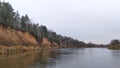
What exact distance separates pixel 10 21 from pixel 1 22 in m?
7.61

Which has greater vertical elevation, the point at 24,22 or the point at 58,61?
the point at 24,22

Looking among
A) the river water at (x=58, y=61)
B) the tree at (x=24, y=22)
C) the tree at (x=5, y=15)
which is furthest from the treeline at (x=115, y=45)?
the river water at (x=58, y=61)

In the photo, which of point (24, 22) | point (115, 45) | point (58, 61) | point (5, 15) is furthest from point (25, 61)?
point (115, 45)

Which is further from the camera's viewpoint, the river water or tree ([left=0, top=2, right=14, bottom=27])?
tree ([left=0, top=2, right=14, bottom=27])

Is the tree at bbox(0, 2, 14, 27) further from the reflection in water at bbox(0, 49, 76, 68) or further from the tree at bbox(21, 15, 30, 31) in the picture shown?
the reflection in water at bbox(0, 49, 76, 68)

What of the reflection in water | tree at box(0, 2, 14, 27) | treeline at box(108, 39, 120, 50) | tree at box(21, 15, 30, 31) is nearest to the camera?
the reflection in water

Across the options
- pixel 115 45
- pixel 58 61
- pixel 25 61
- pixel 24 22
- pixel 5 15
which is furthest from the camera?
pixel 115 45

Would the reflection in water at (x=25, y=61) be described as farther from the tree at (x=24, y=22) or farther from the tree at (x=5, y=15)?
the tree at (x=24, y=22)

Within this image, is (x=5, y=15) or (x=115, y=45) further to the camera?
(x=115, y=45)

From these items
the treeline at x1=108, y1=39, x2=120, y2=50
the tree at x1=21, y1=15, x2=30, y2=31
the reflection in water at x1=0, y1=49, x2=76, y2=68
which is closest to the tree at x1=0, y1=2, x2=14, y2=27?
the tree at x1=21, y1=15, x2=30, y2=31

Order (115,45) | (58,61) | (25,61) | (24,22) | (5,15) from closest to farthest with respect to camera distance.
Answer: (25,61) < (58,61) < (5,15) < (24,22) < (115,45)

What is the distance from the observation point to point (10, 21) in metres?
83.3

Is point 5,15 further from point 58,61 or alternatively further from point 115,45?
point 115,45

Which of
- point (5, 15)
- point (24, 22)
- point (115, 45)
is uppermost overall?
point (24, 22)
